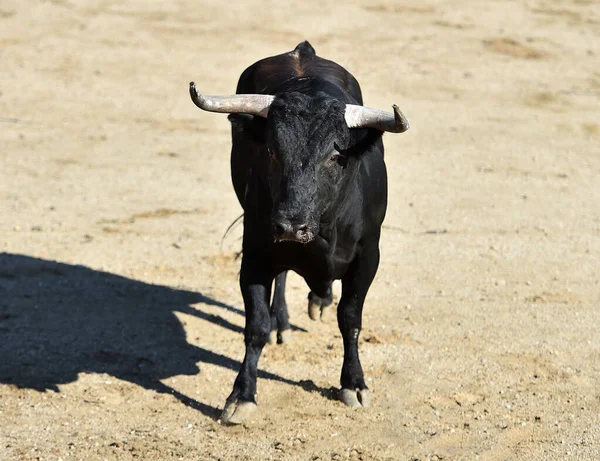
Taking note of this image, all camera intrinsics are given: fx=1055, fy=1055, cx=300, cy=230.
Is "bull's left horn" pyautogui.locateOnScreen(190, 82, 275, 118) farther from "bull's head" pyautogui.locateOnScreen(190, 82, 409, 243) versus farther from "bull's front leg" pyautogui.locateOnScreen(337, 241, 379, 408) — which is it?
"bull's front leg" pyautogui.locateOnScreen(337, 241, 379, 408)

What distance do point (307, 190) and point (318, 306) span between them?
248cm

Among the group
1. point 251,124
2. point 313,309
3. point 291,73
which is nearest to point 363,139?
point 251,124

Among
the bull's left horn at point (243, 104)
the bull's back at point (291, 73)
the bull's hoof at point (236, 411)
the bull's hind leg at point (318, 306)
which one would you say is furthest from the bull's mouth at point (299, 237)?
the bull's hind leg at point (318, 306)

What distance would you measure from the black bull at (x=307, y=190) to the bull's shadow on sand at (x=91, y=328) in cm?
47

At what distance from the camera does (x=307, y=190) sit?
5590 mm

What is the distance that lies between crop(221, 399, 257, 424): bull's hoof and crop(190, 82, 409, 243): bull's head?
4.12ft

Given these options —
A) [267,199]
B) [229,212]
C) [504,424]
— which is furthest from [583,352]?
[229,212]

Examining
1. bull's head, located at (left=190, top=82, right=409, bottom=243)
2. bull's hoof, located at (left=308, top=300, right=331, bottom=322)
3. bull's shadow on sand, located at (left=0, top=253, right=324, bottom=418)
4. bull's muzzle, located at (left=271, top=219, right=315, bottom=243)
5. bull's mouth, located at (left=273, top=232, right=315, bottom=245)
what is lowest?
bull's shadow on sand, located at (left=0, top=253, right=324, bottom=418)

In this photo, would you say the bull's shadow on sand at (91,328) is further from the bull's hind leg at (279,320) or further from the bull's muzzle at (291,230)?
the bull's muzzle at (291,230)

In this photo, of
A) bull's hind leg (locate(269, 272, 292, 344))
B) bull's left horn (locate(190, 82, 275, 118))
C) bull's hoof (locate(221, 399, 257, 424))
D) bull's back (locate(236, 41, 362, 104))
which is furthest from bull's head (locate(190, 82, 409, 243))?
bull's hind leg (locate(269, 272, 292, 344))

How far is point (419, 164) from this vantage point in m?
12.0

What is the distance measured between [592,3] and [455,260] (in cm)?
1170

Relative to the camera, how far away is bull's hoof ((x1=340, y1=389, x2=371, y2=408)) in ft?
21.4

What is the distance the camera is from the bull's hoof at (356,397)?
257 inches
